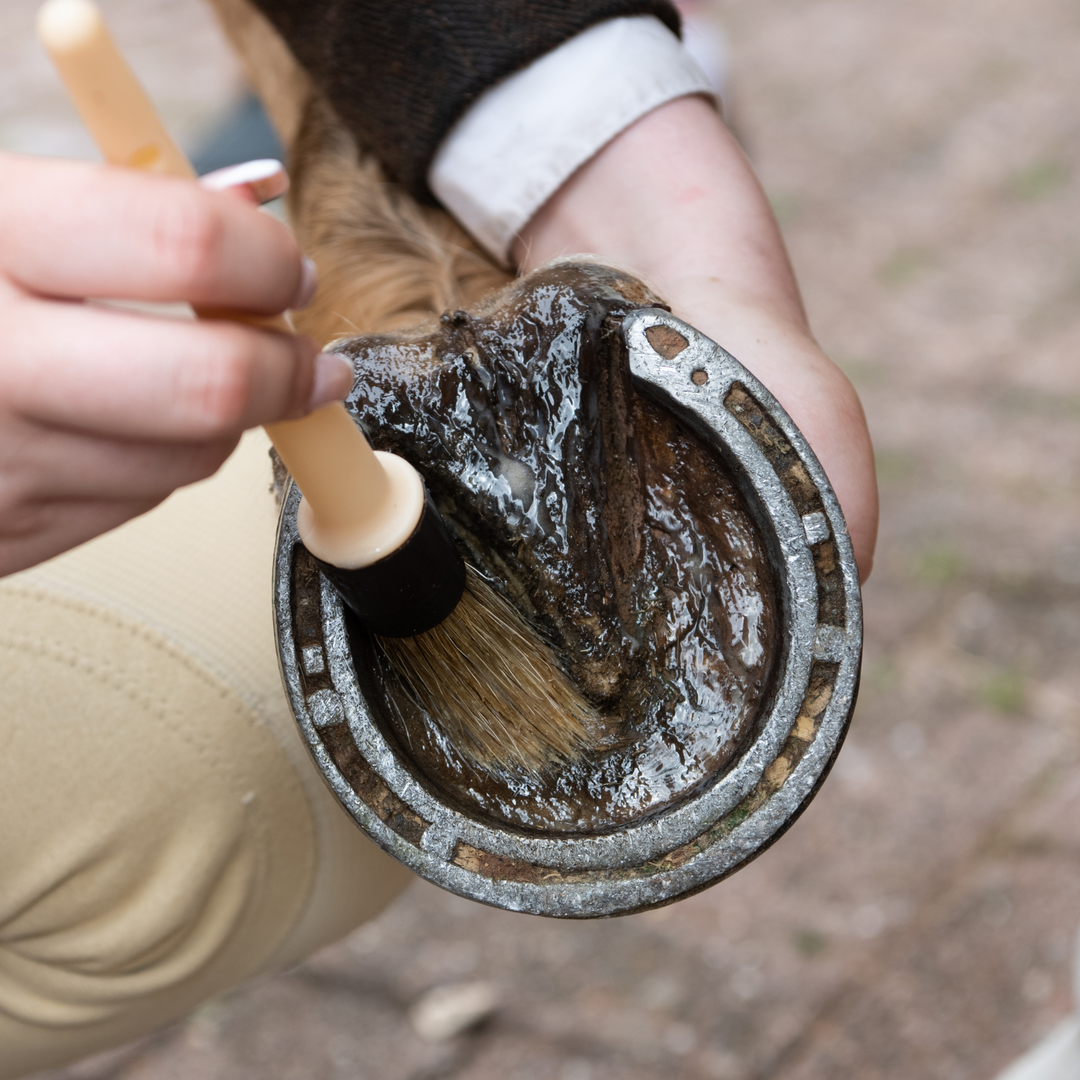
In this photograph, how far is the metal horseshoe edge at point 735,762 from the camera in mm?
785

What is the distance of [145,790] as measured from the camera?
0.97 meters

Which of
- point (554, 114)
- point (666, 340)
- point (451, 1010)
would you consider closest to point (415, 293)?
point (554, 114)

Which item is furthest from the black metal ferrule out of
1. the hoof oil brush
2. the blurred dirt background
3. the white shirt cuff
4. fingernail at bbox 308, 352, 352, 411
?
the blurred dirt background

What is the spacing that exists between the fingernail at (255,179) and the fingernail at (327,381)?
0.09 meters

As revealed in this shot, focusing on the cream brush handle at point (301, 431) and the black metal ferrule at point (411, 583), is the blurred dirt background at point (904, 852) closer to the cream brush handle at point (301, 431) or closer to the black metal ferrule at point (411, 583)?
the black metal ferrule at point (411, 583)

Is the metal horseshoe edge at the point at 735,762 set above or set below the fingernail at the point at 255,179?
below

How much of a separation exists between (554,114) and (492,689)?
0.61 m

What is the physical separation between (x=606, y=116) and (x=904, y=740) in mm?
1310

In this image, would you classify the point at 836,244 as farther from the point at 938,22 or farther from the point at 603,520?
the point at 603,520

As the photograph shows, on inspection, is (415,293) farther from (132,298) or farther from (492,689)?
(132,298)

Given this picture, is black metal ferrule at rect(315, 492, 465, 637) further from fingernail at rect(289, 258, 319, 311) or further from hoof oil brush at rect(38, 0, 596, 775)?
fingernail at rect(289, 258, 319, 311)

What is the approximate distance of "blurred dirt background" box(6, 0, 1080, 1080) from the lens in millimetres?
1720

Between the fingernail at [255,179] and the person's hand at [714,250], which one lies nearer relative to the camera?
the fingernail at [255,179]

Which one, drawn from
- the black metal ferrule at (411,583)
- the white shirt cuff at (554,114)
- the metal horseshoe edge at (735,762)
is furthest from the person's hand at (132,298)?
the white shirt cuff at (554,114)
